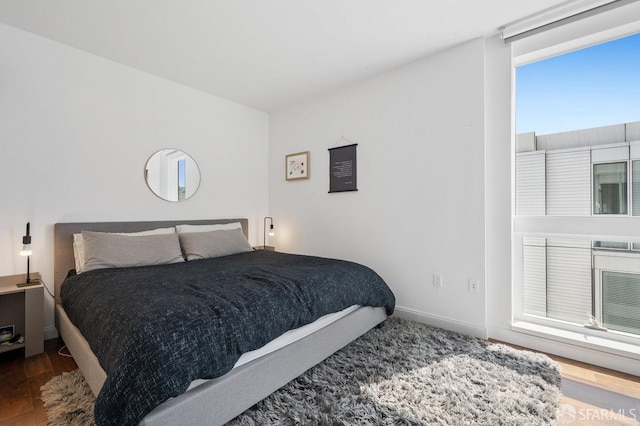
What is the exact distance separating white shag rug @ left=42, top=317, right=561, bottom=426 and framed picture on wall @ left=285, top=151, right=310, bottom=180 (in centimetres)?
226

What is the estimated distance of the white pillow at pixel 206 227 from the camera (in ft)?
10.5

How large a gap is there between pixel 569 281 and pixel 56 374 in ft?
12.6

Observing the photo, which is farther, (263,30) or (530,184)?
(530,184)

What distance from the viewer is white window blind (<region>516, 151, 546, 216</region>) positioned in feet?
8.15

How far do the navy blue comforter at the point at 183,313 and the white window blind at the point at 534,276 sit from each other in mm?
1249

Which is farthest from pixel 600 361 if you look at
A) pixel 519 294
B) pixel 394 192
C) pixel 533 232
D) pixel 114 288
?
pixel 114 288

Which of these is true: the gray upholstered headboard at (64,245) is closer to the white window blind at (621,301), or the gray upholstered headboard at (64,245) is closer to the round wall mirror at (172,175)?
the round wall mirror at (172,175)

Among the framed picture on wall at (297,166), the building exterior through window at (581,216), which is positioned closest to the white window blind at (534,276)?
the building exterior through window at (581,216)

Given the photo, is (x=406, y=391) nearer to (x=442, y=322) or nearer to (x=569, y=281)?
(x=442, y=322)

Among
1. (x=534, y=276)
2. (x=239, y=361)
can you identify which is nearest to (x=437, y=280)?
(x=534, y=276)

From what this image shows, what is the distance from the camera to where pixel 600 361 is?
2.10 m

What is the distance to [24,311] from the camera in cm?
237

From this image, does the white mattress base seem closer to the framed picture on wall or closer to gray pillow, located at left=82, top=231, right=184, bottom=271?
gray pillow, located at left=82, top=231, right=184, bottom=271

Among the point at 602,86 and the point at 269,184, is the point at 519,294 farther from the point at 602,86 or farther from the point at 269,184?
the point at 269,184
